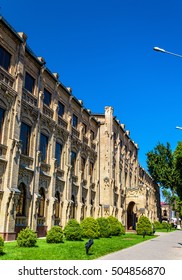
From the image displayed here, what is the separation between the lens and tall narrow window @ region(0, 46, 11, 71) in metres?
20.4

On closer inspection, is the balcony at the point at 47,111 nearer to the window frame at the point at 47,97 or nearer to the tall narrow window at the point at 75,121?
the window frame at the point at 47,97

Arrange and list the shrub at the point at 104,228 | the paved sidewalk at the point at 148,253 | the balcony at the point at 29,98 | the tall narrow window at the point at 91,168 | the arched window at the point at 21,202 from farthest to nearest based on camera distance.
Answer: the tall narrow window at the point at 91,168 < the shrub at the point at 104,228 < the balcony at the point at 29,98 < the arched window at the point at 21,202 < the paved sidewalk at the point at 148,253

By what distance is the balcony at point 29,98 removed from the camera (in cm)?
2264

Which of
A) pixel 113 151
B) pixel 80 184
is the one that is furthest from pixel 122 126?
pixel 80 184

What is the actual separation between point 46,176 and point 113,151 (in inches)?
671

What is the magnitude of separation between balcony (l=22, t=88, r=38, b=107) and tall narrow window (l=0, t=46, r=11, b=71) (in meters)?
2.32

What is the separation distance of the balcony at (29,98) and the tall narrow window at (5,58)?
2.32 metres

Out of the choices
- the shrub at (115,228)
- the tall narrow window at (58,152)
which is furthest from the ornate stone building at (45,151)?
the shrub at (115,228)

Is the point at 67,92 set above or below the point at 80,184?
above

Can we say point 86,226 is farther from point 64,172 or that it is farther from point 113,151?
point 113,151

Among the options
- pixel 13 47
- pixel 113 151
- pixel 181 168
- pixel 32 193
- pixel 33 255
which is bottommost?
pixel 33 255

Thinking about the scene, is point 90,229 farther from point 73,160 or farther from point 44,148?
point 73,160

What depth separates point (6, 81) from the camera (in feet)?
66.9
